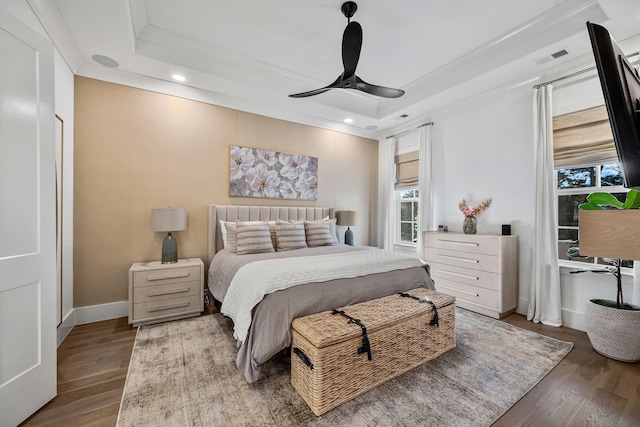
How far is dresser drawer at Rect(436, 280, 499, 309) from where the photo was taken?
3115mm

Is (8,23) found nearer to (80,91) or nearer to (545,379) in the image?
(80,91)

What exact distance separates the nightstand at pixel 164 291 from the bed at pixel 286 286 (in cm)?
23

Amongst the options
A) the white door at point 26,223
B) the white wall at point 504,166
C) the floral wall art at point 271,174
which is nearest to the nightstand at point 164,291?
the white door at point 26,223

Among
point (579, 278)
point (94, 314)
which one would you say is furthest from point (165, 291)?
point (579, 278)

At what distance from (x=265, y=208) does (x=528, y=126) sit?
3534mm

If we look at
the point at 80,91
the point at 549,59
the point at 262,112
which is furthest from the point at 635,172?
the point at 80,91

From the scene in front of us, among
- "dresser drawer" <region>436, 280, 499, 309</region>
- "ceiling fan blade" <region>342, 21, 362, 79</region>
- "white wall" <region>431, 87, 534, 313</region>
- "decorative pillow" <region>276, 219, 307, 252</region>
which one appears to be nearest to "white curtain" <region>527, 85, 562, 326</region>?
"white wall" <region>431, 87, 534, 313</region>

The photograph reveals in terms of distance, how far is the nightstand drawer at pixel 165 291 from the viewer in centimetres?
282

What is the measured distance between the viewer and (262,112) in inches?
160

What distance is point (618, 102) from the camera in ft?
2.95

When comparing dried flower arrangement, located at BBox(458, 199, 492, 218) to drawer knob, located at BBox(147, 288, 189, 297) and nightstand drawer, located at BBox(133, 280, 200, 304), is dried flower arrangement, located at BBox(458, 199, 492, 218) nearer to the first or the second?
nightstand drawer, located at BBox(133, 280, 200, 304)

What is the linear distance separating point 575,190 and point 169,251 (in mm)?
4590

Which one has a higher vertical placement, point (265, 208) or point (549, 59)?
point (549, 59)

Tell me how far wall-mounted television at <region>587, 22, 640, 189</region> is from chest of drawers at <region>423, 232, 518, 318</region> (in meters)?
2.38
